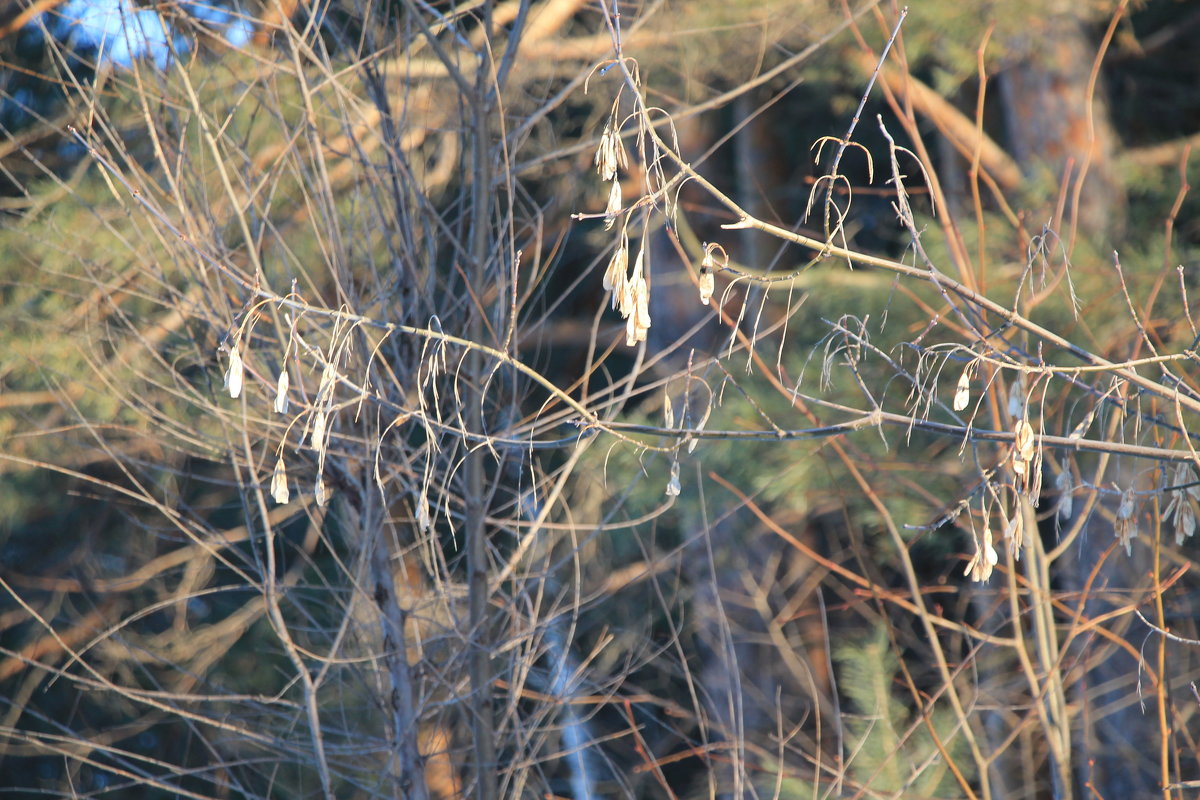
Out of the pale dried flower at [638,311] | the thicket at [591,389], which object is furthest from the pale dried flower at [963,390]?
the pale dried flower at [638,311]

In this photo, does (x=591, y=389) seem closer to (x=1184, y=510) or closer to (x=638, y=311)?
(x=1184, y=510)

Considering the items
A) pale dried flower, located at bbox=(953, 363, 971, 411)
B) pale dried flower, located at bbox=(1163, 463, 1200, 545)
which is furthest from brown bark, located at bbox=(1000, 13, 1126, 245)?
pale dried flower, located at bbox=(953, 363, 971, 411)

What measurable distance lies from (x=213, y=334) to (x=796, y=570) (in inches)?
177

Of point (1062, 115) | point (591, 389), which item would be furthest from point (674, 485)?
point (591, 389)

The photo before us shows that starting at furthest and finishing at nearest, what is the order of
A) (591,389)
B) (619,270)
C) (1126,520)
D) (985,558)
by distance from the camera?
(591,389) < (1126,520) < (985,558) < (619,270)

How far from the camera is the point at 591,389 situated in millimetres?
7512

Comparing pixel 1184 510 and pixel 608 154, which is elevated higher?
pixel 608 154

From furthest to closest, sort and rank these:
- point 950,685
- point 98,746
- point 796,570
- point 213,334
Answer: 1. point 796,570
2. point 213,334
3. point 98,746
4. point 950,685

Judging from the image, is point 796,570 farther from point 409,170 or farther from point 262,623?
point 409,170

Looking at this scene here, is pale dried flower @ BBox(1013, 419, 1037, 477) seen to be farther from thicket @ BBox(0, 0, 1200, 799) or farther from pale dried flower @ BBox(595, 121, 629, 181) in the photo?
pale dried flower @ BBox(595, 121, 629, 181)

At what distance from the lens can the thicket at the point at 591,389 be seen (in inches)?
85.8

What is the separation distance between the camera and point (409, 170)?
102 inches

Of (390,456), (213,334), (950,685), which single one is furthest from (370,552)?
(950,685)

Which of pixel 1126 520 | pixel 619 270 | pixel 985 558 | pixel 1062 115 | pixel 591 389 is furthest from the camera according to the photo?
pixel 591 389
